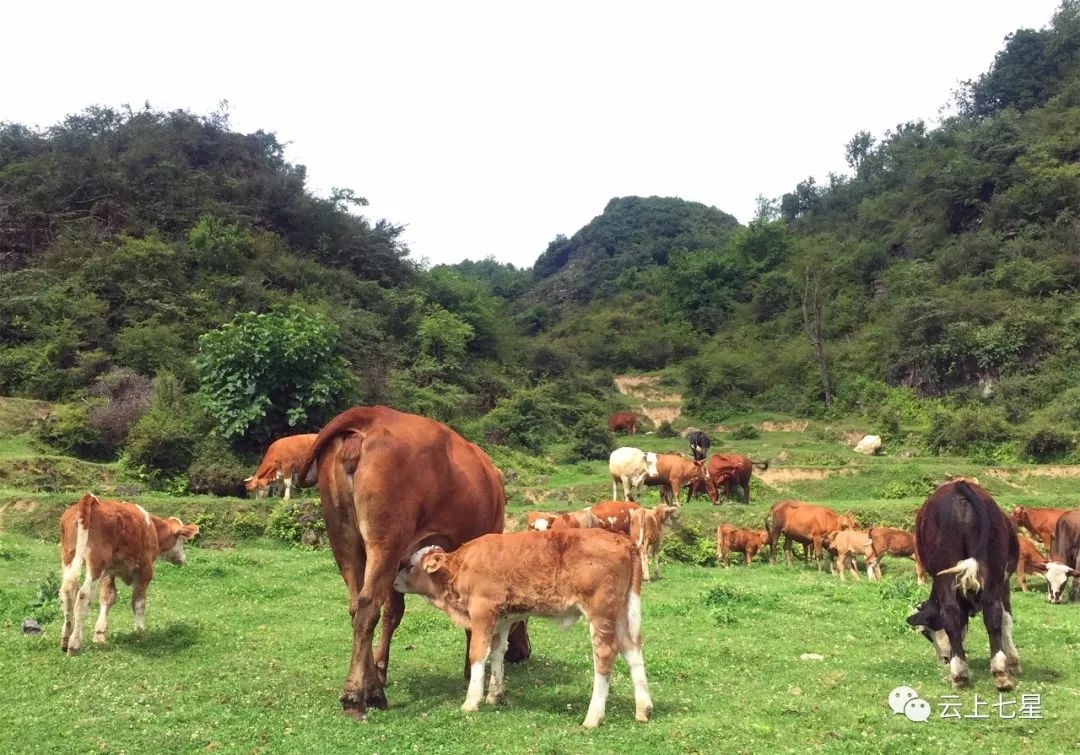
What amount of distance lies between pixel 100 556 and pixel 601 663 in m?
6.56

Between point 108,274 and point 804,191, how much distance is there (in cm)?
8574

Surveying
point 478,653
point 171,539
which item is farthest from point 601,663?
point 171,539

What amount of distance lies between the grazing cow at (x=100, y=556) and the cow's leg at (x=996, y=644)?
33.1 feet

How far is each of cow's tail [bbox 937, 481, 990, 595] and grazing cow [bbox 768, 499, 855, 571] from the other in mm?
10482

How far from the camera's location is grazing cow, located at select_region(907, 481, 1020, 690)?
28.9ft

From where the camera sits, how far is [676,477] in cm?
2620

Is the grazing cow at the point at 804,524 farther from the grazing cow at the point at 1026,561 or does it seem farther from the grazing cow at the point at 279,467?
the grazing cow at the point at 279,467

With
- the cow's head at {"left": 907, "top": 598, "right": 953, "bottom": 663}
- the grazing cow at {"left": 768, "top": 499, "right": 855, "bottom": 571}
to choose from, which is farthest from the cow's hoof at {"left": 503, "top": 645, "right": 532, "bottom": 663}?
the grazing cow at {"left": 768, "top": 499, "right": 855, "bottom": 571}

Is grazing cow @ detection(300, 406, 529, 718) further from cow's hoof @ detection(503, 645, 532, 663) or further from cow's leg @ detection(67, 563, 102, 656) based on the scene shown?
cow's leg @ detection(67, 563, 102, 656)

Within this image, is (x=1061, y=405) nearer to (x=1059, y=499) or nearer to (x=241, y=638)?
(x=1059, y=499)

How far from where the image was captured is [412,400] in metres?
37.5

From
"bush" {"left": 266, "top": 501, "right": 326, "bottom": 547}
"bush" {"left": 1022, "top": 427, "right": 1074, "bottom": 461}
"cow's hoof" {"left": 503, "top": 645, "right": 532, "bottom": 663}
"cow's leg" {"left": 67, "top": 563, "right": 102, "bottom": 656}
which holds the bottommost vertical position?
"bush" {"left": 266, "top": 501, "right": 326, "bottom": 547}

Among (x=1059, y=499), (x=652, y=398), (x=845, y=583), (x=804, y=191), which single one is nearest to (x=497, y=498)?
(x=845, y=583)

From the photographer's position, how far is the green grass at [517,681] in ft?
23.0
